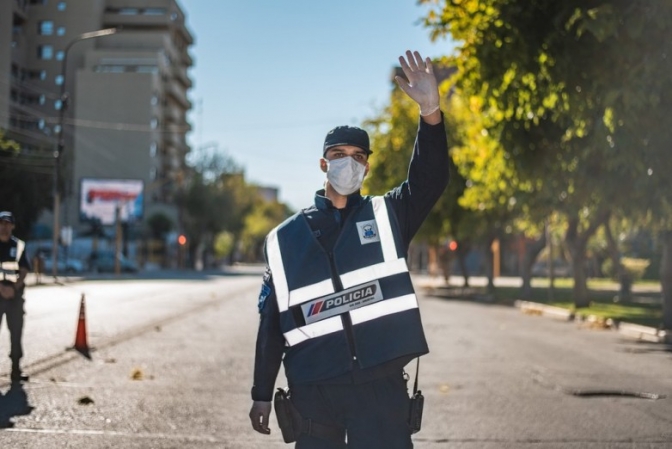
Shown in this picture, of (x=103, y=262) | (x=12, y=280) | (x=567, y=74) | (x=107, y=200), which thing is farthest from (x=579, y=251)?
(x=107, y=200)

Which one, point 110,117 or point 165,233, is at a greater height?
point 110,117

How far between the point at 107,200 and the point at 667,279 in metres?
63.3

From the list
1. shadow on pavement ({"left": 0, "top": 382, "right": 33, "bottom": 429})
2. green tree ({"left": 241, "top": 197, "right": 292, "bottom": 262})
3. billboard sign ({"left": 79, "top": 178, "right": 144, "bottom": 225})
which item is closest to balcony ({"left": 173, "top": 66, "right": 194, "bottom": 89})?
billboard sign ({"left": 79, "top": 178, "right": 144, "bottom": 225})

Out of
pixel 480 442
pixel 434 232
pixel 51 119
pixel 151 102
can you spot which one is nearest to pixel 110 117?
pixel 151 102

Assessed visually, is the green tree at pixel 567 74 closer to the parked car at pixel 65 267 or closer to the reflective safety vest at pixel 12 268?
the reflective safety vest at pixel 12 268

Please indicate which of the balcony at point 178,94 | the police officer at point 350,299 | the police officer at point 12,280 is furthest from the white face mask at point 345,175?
the balcony at point 178,94

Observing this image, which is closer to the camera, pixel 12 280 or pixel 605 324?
pixel 12 280

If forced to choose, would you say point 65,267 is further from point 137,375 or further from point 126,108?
point 137,375

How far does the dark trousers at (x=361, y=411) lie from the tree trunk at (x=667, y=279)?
17.1 metres

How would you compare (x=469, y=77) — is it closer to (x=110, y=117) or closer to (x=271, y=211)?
(x=110, y=117)

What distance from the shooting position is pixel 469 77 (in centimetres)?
1355

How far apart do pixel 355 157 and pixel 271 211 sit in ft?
568

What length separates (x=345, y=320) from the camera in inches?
142

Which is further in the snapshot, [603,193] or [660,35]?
[603,193]
